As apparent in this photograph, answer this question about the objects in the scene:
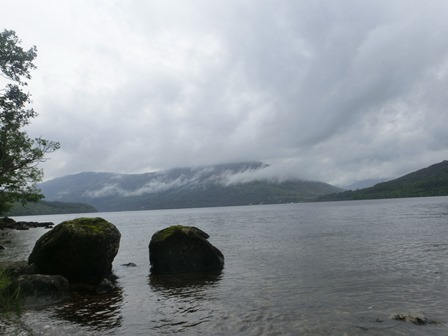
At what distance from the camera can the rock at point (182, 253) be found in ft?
83.0

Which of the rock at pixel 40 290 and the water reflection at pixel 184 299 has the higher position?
the rock at pixel 40 290

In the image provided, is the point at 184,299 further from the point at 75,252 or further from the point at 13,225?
the point at 13,225

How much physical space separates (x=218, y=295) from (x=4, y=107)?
27322 mm

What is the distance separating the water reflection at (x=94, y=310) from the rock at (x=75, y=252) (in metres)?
3.47

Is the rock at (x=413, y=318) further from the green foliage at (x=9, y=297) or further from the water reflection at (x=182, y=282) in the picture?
the green foliage at (x=9, y=297)

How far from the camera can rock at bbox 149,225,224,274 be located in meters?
25.3

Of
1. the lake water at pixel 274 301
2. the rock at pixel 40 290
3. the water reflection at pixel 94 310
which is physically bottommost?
the lake water at pixel 274 301

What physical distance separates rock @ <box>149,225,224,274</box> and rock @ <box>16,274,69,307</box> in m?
8.43

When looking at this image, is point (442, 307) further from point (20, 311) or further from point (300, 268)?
point (20, 311)

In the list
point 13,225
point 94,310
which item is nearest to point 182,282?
point 94,310

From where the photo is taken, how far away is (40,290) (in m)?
16.9

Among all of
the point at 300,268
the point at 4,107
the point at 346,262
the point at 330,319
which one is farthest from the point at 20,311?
the point at 4,107

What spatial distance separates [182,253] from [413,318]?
16.5 metres

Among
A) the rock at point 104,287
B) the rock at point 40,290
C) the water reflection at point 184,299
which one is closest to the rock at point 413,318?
the water reflection at point 184,299
